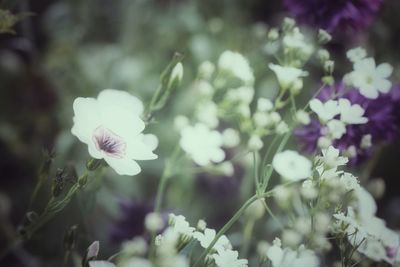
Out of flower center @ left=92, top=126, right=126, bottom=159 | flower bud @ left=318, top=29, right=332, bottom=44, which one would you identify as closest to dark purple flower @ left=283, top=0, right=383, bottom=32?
flower bud @ left=318, top=29, right=332, bottom=44

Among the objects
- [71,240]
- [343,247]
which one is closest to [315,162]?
[343,247]

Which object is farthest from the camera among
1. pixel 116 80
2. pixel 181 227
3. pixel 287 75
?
pixel 116 80

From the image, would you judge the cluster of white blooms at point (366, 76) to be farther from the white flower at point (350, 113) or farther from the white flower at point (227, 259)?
the white flower at point (227, 259)

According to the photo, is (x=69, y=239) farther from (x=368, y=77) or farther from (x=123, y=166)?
(x=368, y=77)

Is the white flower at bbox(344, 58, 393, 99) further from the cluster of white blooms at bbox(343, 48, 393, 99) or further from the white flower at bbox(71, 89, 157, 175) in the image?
the white flower at bbox(71, 89, 157, 175)

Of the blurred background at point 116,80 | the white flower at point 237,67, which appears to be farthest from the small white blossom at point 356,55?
the blurred background at point 116,80

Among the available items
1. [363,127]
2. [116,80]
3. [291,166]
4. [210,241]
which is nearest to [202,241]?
[210,241]
